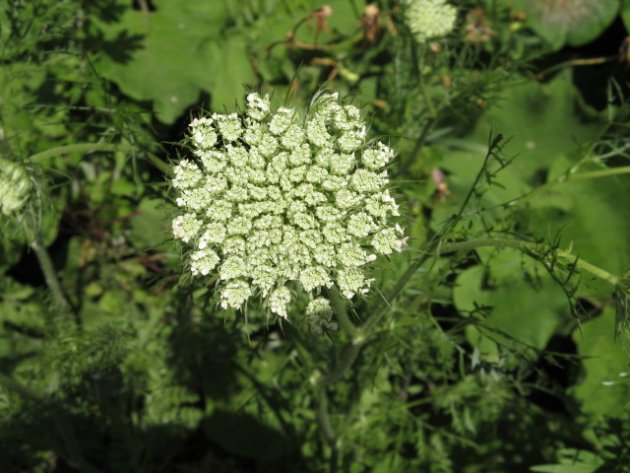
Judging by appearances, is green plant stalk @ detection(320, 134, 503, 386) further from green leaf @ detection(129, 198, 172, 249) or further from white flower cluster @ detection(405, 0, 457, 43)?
green leaf @ detection(129, 198, 172, 249)

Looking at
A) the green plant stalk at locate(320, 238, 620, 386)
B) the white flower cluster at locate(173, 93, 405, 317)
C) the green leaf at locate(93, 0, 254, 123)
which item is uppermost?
the green leaf at locate(93, 0, 254, 123)

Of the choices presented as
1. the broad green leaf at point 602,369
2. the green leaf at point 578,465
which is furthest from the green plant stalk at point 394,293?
the broad green leaf at point 602,369

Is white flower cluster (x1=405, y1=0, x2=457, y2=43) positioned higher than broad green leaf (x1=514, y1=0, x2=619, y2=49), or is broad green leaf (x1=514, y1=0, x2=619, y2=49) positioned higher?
white flower cluster (x1=405, y1=0, x2=457, y2=43)

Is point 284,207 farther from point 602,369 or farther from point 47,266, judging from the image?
point 602,369

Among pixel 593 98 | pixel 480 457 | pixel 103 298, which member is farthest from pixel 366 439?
pixel 593 98

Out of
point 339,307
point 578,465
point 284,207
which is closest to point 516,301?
point 578,465

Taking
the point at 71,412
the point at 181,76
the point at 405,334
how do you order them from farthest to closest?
the point at 181,76 → the point at 71,412 → the point at 405,334

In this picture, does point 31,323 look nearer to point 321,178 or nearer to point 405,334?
point 405,334

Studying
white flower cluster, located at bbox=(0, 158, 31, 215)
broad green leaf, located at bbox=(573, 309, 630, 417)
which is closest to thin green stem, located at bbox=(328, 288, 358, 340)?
white flower cluster, located at bbox=(0, 158, 31, 215)
